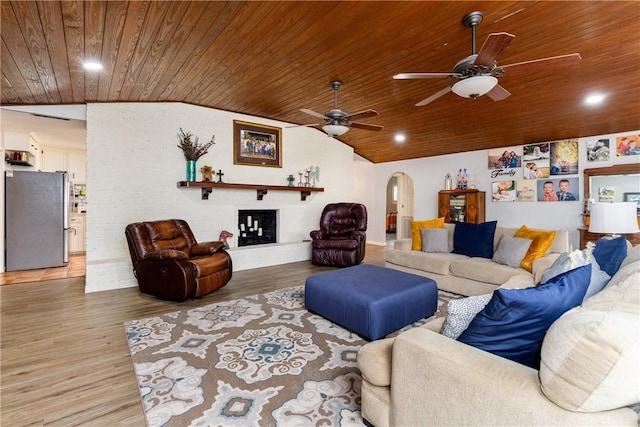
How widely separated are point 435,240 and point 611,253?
218 centimetres

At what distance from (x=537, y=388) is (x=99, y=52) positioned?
13.0 feet

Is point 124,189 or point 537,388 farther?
point 124,189

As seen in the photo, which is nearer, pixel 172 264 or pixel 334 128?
pixel 172 264

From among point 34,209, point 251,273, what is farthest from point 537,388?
point 34,209

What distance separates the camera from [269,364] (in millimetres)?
2213

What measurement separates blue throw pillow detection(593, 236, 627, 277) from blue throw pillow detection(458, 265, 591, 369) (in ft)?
4.32

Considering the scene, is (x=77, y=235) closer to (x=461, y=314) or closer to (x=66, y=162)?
(x=66, y=162)

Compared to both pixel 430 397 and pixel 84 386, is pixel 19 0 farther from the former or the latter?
pixel 430 397

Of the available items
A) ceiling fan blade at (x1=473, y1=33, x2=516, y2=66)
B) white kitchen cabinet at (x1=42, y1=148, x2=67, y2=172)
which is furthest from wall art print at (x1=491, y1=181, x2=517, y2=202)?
white kitchen cabinet at (x1=42, y1=148, x2=67, y2=172)

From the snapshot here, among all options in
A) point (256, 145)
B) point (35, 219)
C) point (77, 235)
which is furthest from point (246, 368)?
point (77, 235)

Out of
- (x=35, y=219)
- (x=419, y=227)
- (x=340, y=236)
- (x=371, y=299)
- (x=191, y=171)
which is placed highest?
(x=191, y=171)

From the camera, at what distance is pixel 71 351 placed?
2.41 metres

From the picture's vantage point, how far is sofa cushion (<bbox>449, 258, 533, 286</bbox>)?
332cm

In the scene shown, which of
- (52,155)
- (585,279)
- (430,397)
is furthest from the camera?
(52,155)
